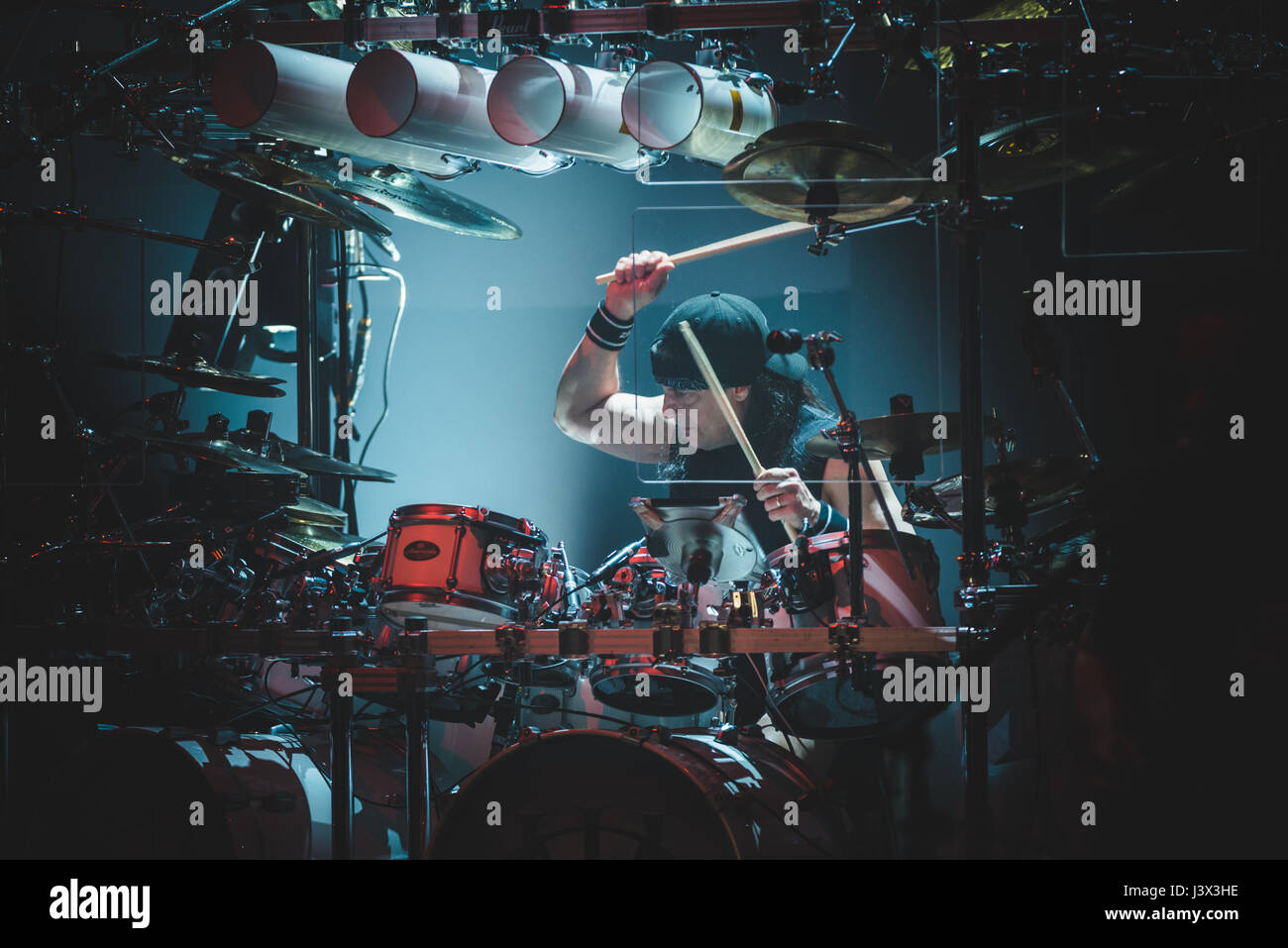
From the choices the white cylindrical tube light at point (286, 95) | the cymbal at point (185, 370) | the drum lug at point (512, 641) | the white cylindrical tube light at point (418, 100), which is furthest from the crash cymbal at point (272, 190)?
the drum lug at point (512, 641)

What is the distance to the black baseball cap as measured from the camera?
10.1 ft

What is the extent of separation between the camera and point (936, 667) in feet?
9.48

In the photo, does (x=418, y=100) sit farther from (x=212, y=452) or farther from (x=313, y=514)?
(x=313, y=514)

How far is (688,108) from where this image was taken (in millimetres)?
3117

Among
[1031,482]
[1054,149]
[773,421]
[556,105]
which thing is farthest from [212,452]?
[1054,149]

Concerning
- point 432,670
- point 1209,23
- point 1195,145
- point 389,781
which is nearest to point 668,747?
point 432,670

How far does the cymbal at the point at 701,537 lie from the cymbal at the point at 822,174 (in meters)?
0.76

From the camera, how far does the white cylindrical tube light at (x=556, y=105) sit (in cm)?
315

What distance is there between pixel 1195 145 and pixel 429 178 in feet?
7.98

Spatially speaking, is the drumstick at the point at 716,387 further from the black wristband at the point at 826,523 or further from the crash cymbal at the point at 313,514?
the crash cymbal at the point at 313,514

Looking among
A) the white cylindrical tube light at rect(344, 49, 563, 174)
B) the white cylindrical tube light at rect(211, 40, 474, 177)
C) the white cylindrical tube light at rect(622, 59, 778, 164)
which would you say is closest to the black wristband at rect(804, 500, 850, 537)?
the white cylindrical tube light at rect(622, 59, 778, 164)

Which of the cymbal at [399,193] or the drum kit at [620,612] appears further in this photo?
the cymbal at [399,193]

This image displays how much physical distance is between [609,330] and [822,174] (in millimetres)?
878

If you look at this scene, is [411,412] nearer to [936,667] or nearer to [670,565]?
[670,565]
